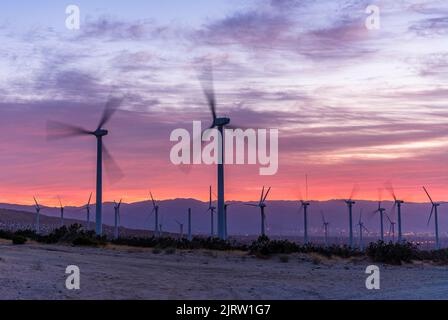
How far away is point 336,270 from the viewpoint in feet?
122

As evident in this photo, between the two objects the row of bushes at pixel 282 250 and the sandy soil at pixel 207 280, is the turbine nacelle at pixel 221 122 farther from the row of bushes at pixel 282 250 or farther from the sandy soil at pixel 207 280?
the sandy soil at pixel 207 280

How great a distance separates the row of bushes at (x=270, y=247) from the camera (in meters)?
47.7

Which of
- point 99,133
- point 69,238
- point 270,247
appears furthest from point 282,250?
point 99,133

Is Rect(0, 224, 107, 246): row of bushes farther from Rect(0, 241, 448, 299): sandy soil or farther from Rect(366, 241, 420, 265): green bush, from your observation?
Rect(366, 241, 420, 265): green bush

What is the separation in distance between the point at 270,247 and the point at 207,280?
67.1ft

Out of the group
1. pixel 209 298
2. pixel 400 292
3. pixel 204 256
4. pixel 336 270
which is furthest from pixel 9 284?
pixel 204 256

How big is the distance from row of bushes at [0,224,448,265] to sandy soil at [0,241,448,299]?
5442 mm

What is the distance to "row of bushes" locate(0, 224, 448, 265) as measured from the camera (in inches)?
1876

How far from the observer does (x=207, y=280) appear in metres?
28.8

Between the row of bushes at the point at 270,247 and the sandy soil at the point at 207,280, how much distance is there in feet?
17.9

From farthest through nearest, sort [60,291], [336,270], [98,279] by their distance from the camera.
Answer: [336,270]
[98,279]
[60,291]

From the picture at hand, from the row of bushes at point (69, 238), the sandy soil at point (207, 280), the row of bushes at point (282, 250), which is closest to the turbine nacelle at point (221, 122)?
the row of bushes at point (69, 238)
